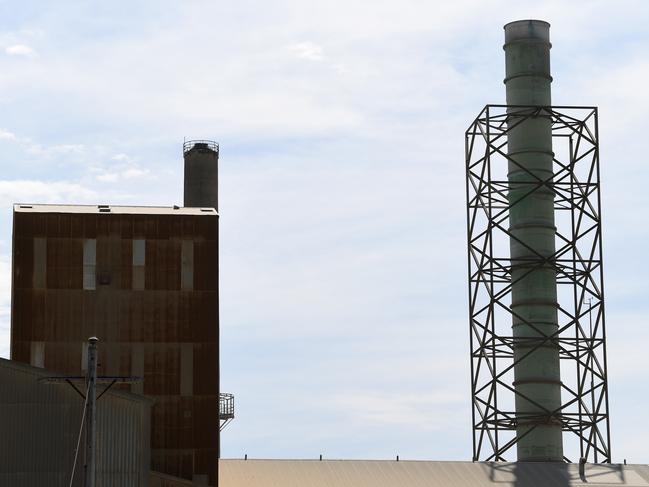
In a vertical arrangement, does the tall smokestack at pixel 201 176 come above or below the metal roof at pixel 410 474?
above

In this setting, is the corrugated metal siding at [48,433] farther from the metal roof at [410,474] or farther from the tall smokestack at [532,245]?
the tall smokestack at [532,245]

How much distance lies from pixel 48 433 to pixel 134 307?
13.9 metres

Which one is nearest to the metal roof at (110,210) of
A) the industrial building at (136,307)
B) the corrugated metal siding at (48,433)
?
the industrial building at (136,307)

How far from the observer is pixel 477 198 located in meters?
66.1

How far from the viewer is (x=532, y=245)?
64.5 m

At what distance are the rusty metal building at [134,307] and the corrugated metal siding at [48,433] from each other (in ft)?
38.4

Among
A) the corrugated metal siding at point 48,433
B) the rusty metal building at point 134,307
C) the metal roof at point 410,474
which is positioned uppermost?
the rusty metal building at point 134,307

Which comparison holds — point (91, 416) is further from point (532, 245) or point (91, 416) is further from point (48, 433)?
point (532, 245)

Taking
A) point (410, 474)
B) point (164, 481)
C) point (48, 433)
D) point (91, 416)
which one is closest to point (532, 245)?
point (410, 474)

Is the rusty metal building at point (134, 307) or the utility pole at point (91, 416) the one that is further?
the rusty metal building at point (134, 307)

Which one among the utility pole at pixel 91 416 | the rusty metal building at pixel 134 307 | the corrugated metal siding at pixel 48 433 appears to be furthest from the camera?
the rusty metal building at pixel 134 307

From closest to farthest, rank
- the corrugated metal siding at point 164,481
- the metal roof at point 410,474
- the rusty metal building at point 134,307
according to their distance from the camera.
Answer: the corrugated metal siding at point 164,481
the metal roof at point 410,474
the rusty metal building at point 134,307

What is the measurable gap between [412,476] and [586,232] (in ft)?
56.1

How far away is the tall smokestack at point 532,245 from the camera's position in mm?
62969
